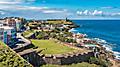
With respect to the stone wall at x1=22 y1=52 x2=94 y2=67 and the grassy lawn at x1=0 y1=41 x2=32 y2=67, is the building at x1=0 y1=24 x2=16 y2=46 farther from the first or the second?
the grassy lawn at x1=0 y1=41 x2=32 y2=67

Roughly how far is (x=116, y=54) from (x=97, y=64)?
2416cm

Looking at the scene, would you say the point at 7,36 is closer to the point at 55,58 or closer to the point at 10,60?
the point at 55,58

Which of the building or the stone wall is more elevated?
the building

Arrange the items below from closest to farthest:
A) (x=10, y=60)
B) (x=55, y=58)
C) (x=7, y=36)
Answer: (x=10, y=60), (x=55, y=58), (x=7, y=36)

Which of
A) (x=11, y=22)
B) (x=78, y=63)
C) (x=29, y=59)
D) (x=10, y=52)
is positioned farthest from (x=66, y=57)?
(x=11, y=22)

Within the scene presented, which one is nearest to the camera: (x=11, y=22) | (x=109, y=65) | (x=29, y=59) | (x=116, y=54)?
(x=29, y=59)

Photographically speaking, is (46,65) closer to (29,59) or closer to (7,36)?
(29,59)

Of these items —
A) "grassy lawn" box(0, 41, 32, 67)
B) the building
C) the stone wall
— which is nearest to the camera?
"grassy lawn" box(0, 41, 32, 67)

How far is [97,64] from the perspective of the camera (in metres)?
62.8

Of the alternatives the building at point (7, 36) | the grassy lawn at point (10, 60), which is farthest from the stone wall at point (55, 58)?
the building at point (7, 36)

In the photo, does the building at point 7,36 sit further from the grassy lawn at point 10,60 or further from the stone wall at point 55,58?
the grassy lawn at point 10,60

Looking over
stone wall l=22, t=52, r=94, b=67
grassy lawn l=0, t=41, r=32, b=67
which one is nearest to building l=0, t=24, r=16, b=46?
stone wall l=22, t=52, r=94, b=67

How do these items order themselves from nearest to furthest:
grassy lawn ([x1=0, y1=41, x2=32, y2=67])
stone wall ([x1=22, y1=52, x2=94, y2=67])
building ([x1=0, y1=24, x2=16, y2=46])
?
grassy lawn ([x1=0, y1=41, x2=32, y2=67]) < stone wall ([x1=22, y1=52, x2=94, y2=67]) < building ([x1=0, y1=24, x2=16, y2=46])

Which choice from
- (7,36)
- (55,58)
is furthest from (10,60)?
(7,36)
